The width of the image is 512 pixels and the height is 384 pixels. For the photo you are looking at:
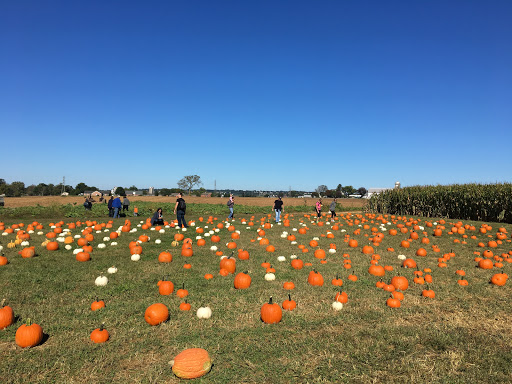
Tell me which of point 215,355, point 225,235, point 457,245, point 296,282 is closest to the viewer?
point 215,355

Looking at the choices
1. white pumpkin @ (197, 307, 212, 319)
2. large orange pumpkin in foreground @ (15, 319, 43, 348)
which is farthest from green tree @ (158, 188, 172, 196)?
large orange pumpkin in foreground @ (15, 319, 43, 348)

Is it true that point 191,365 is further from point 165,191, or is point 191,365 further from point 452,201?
point 165,191

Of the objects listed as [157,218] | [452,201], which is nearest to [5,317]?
[157,218]

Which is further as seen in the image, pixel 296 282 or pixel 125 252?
pixel 125 252

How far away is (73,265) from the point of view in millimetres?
9891

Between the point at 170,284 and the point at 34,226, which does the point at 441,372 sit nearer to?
the point at 170,284

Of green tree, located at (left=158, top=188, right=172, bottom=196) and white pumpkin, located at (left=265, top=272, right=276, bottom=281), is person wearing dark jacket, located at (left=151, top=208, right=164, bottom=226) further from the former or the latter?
green tree, located at (left=158, top=188, right=172, bottom=196)

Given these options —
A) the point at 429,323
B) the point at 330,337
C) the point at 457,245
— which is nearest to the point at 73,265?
the point at 330,337

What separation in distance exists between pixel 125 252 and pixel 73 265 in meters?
2.25

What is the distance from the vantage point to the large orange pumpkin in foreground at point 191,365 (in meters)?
4.17

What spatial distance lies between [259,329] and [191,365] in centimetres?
167

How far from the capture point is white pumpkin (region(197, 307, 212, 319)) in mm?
5969

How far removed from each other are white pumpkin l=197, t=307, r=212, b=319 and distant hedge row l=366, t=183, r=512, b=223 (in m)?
25.9

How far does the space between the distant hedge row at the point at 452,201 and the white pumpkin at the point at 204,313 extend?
2593 centimetres
